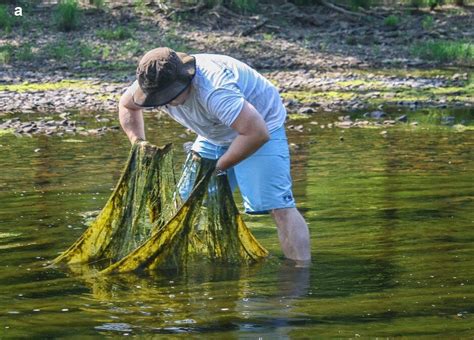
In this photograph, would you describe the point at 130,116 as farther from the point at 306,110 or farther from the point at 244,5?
the point at 244,5

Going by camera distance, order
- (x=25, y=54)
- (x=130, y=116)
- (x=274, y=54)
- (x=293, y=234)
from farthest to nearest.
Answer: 1. (x=274, y=54)
2. (x=25, y=54)
3. (x=130, y=116)
4. (x=293, y=234)

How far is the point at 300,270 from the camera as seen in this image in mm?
7145

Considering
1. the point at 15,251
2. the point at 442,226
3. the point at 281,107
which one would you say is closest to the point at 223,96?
the point at 281,107

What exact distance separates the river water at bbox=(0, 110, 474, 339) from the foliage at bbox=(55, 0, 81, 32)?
440 inches

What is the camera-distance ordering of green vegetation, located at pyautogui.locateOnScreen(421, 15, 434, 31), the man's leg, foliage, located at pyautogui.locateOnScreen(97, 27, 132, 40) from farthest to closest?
green vegetation, located at pyautogui.locateOnScreen(421, 15, 434, 31), foliage, located at pyautogui.locateOnScreen(97, 27, 132, 40), the man's leg

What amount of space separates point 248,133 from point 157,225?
1.15 m

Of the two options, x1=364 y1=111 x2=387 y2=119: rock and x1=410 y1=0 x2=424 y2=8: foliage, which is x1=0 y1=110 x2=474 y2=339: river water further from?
x1=410 y1=0 x2=424 y2=8: foliage

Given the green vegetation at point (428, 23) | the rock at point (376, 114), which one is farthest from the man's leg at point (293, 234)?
the green vegetation at point (428, 23)

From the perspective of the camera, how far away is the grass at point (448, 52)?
22.6 m

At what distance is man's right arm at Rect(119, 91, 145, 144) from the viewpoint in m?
7.11

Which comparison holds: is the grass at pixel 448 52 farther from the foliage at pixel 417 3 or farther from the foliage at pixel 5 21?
the foliage at pixel 5 21

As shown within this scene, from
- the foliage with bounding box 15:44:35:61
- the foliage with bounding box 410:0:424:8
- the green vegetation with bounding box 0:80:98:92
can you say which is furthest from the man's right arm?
the foliage with bounding box 410:0:424:8

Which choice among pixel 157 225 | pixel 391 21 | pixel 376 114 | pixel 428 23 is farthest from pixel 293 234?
pixel 428 23

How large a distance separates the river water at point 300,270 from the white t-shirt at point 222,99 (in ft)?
2.91
